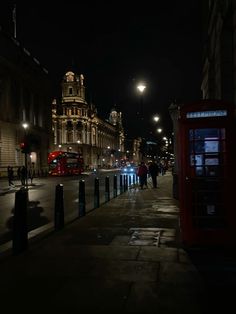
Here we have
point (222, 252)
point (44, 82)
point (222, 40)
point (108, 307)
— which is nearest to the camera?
point (108, 307)

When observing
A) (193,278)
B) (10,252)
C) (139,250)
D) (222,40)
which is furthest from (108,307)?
(222,40)

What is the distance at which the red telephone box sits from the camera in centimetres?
762

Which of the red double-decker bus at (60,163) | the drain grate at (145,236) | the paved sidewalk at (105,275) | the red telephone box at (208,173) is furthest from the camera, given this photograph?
the red double-decker bus at (60,163)

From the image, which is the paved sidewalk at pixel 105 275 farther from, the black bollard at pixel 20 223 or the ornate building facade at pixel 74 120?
the ornate building facade at pixel 74 120

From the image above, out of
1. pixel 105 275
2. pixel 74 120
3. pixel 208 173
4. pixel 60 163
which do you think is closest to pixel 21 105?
pixel 60 163

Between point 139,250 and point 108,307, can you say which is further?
point 139,250

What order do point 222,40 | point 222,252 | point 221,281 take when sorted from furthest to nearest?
point 222,40, point 222,252, point 221,281

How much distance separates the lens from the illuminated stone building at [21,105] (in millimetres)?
65812

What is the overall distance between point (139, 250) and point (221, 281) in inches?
88.2

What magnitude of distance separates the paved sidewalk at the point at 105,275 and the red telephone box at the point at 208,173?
0.65 metres

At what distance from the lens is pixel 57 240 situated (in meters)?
8.88

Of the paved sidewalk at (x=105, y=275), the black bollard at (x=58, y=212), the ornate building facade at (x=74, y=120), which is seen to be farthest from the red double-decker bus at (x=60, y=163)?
the ornate building facade at (x=74, y=120)

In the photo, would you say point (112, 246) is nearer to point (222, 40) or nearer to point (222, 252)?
point (222, 252)

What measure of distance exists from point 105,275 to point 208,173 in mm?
2867
